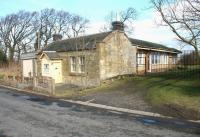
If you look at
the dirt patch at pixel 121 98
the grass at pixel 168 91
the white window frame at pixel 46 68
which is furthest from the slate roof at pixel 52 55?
the dirt patch at pixel 121 98

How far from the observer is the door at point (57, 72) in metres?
32.1

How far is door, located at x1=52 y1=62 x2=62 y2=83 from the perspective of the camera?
105ft

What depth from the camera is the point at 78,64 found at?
1185 inches

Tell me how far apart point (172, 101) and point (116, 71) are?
47.0 ft

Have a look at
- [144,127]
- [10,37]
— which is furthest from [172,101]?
[10,37]

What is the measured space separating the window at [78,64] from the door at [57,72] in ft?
6.28

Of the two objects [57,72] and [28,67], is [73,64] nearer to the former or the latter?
[57,72]

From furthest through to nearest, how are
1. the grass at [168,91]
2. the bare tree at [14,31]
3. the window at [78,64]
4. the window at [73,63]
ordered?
the bare tree at [14,31], the window at [73,63], the window at [78,64], the grass at [168,91]

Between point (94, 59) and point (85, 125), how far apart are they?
17.0 m

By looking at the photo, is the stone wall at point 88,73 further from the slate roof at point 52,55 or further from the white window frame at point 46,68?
the white window frame at point 46,68

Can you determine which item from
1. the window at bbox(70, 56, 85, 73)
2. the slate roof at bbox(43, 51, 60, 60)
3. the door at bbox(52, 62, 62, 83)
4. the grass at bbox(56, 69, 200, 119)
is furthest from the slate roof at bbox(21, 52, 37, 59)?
the grass at bbox(56, 69, 200, 119)

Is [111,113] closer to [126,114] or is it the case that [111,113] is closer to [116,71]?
[126,114]

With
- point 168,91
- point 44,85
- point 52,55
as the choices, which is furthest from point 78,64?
point 168,91

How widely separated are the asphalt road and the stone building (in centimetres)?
1335
